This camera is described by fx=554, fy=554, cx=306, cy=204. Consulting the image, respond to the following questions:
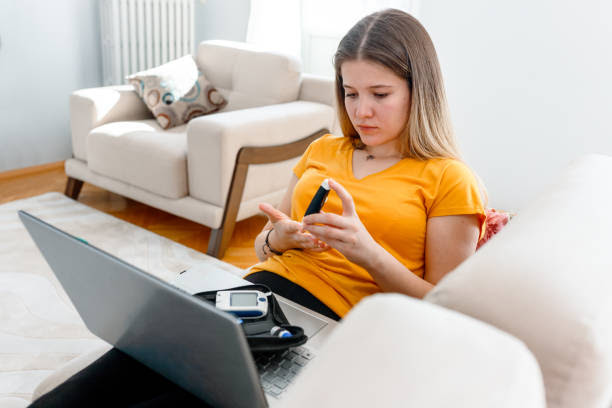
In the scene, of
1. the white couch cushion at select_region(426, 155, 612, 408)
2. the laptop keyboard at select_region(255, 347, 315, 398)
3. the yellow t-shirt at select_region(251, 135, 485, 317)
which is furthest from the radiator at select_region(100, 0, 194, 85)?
the white couch cushion at select_region(426, 155, 612, 408)

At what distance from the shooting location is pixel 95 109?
2768mm

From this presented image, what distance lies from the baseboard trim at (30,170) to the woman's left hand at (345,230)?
2951mm

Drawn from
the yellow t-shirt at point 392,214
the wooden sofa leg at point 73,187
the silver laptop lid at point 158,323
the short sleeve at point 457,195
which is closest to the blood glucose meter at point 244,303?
the silver laptop lid at point 158,323

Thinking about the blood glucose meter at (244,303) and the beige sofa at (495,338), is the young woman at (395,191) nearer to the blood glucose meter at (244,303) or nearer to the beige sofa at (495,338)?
the blood glucose meter at (244,303)

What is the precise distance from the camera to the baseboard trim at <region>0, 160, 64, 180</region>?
3318 millimetres

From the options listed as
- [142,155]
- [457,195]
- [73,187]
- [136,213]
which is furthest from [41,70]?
[457,195]

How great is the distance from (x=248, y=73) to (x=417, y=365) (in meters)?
2.70

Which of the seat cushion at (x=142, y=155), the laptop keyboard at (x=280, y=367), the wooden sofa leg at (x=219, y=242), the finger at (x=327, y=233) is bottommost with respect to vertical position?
the wooden sofa leg at (x=219, y=242)

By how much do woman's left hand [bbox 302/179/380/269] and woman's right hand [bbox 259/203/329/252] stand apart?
9 centimetres

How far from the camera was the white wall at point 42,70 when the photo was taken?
3.20m

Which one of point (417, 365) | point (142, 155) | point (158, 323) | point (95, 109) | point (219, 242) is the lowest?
point (219, 242)

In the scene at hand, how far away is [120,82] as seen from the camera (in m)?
3.63

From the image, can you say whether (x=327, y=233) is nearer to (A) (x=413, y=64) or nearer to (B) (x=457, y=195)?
(B) (x=457, y=195)

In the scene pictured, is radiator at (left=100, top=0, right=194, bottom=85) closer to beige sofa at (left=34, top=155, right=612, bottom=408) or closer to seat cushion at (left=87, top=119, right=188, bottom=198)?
seat cushion at (left=87, top=119, right=188, bottom=198)
